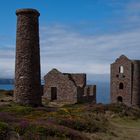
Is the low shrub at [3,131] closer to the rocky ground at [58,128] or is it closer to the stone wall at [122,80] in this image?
the rocky ground at [58,128]

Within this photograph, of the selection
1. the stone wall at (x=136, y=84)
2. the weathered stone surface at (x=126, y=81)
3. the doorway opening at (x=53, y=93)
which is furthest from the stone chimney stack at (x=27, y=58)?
the stone wall at (x=136, y=84)

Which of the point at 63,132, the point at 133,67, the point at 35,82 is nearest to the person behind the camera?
the point at 63,132

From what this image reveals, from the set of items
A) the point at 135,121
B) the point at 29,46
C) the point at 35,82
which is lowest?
the point at 135,121

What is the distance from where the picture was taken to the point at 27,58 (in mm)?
31547

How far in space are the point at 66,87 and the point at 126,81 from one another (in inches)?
781

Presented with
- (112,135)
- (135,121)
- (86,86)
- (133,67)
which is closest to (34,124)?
(112,135)

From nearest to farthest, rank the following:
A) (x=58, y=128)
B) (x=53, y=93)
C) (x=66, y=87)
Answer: (x=58, y=128), (x=66, y=87), (x=53, y=93)

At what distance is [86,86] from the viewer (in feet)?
166

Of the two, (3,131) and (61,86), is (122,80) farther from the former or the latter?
(3,131)

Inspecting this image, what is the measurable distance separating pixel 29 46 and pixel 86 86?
20176 mm

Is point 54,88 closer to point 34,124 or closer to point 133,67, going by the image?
point 133,67

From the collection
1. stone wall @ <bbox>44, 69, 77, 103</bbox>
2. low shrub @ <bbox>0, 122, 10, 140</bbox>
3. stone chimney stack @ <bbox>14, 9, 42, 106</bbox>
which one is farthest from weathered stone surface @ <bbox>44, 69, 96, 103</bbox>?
low shrub @ <bbox>0, 122, 10, 140</bbox>

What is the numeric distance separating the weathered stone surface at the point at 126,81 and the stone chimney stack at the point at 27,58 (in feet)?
114

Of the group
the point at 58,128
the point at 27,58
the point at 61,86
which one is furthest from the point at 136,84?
the point at 58,128
